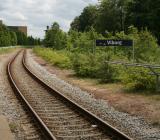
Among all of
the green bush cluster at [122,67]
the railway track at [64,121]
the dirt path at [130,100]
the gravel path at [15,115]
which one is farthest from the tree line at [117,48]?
the gravel path at [15,115]

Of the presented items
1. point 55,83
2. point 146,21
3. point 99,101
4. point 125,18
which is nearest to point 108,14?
point 125,18

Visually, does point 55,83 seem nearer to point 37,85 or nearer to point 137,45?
point 37,85

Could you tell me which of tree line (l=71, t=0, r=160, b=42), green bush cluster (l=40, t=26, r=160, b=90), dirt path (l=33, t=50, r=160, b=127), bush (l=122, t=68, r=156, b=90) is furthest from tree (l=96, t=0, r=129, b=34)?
bush (l=122, t=68, r=156, b=90)

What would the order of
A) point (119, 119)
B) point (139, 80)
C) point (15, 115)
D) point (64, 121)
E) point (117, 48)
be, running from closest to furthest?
point (64, 121), point (119, 119), point (15, 115), point (139, 80), point (117, 48)

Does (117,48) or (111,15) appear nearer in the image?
(117,48)

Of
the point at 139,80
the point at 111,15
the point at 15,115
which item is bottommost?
the point at 15,115

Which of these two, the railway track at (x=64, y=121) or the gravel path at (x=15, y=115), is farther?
the gravel path at (x=15, y=115)

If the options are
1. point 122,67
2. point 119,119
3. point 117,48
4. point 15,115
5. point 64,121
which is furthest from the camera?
point 117,48

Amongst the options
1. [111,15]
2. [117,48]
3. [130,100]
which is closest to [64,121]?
[130,100]

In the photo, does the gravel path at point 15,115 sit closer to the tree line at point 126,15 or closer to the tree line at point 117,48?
the tree line at point 117,48

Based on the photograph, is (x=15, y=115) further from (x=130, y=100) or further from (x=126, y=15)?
(x=126, y=15)

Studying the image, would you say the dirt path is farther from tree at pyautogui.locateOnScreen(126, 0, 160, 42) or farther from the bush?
tree at pyautogui.locateOnScreen(126, 0, 160, 42)

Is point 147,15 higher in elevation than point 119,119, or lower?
higher

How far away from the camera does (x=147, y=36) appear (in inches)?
1256
